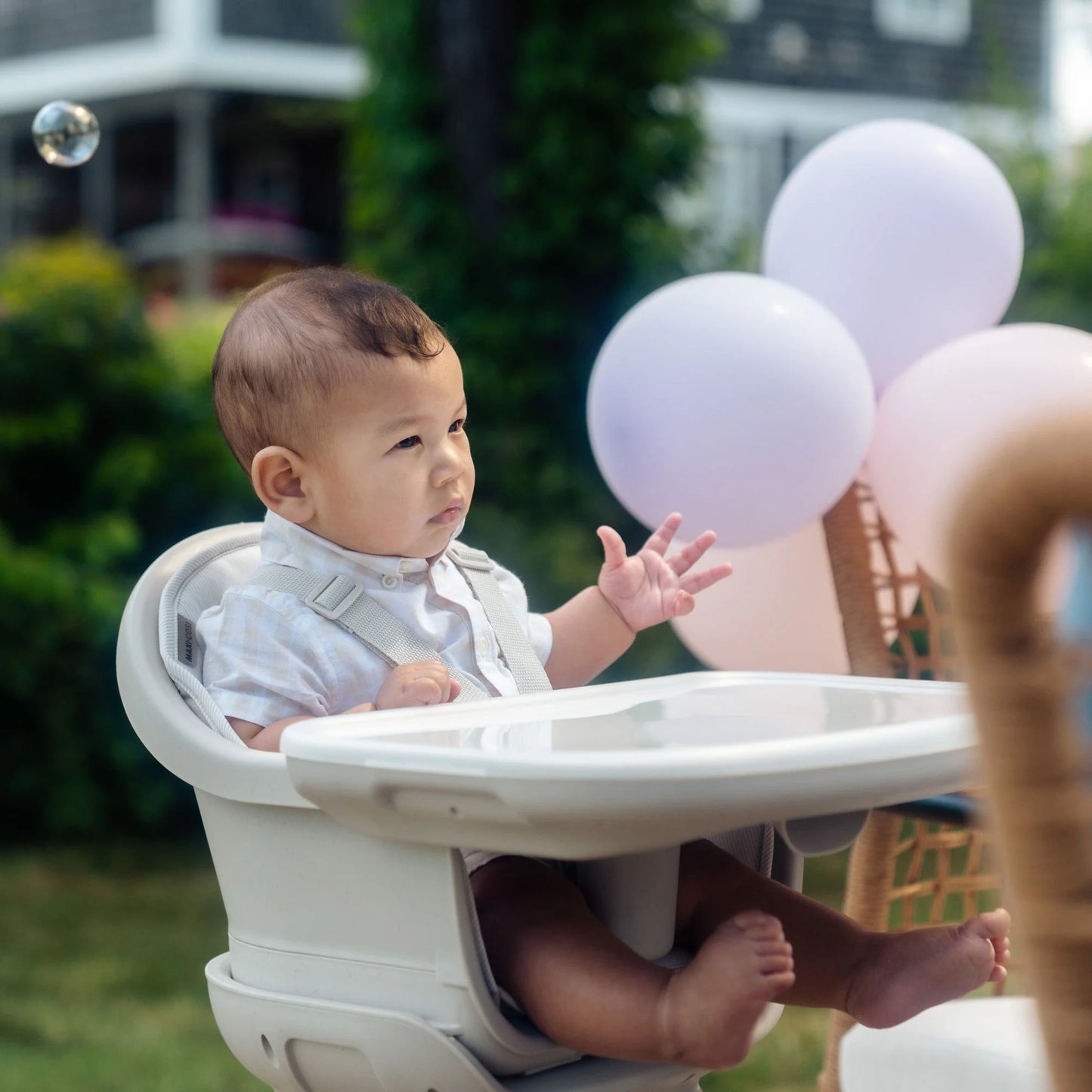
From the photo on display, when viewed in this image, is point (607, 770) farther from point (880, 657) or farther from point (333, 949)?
point (880, 657)

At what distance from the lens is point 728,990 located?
1099 mm

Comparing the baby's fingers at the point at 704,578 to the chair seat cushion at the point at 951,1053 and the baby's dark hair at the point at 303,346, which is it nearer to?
the baby's dark hair at the point at 303,346

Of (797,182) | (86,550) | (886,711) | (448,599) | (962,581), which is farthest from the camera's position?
(86,550)

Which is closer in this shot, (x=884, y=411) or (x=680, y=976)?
(x=680, y=976)

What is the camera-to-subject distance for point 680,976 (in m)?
1.14

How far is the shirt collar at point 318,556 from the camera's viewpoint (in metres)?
1.50

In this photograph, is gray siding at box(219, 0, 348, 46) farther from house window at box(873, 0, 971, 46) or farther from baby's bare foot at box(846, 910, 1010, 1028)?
baby's bare foot at box(846, 910, 1010, 1028)

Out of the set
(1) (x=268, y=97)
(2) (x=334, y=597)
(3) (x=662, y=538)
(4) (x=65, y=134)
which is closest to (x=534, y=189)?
(4) (x=65, y=134)

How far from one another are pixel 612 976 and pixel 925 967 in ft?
0.91

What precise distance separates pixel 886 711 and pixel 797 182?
1.17 m

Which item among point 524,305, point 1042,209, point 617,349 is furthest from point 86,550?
point 1042,209

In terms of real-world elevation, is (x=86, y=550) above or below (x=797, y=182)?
below

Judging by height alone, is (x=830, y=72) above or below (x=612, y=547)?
above

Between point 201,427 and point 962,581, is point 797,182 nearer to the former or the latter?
point 962,581
